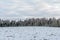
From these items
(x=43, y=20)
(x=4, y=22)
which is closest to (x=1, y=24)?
(x=4, y=22)

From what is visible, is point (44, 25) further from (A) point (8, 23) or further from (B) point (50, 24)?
(A) point (8, 23)

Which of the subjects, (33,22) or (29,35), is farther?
(33,22)

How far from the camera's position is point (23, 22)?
2347 inches

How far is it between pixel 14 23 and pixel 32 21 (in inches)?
265

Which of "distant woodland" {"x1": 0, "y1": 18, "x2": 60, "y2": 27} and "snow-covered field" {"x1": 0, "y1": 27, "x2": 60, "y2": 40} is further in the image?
"distant woodland" {"x1": 0, "y1": 18, "x2": 60, "y2": 27}

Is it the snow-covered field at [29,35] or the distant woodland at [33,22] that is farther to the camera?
the distant woodland at [33,22]

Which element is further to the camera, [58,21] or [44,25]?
[44,25]

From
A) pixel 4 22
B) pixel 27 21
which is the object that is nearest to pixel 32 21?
pixel 27 21

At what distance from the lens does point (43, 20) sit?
6119 centimetres

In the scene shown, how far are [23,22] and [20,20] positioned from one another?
123 centimetres

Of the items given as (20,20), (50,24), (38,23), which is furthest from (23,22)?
(50,24)

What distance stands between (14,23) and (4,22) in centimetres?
363

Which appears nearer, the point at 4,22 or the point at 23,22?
the point at 4,22

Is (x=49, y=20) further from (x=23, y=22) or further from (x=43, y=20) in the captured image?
(x=23, y=22)
